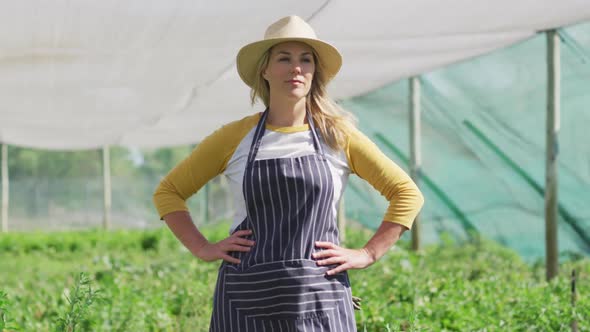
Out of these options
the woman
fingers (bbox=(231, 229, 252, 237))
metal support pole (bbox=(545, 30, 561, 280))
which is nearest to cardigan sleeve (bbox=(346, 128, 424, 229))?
the woman

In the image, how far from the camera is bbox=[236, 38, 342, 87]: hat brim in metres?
2.28

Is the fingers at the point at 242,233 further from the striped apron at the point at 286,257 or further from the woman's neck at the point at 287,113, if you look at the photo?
the woman's neck at the point at 287,113

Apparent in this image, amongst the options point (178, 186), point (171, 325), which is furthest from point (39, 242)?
point (178, 186)

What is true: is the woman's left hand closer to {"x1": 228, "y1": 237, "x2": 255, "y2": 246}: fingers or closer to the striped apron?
the striped apron

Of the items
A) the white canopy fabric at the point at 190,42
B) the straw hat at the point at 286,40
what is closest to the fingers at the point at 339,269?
the straw hat at the point at 286,40

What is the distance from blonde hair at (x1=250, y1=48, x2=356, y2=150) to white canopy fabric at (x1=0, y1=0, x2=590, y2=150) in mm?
1534

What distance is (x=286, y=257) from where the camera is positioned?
2154mm

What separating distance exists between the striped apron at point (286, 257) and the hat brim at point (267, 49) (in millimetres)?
279

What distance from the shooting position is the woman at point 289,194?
2.17m

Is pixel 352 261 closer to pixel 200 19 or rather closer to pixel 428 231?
pixel 200 19

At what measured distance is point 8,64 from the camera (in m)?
4.92

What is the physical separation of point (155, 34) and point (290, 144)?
219cm

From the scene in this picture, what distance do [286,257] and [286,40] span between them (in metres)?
0.59

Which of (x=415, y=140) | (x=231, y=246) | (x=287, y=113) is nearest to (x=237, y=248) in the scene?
(x=231, y=246)
